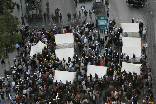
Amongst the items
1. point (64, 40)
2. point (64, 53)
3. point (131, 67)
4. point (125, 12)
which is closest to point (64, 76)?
point (64, 53)

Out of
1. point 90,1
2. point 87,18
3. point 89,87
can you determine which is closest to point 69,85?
point 89,87

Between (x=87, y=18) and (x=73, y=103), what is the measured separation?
25.0 meters

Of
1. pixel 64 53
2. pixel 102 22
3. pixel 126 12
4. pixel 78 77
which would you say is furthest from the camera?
pixel 126 12

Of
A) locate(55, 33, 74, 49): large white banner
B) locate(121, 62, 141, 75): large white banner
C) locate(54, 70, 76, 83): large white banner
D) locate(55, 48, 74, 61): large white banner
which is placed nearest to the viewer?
locate(54, 70, 76, 83): large white banner

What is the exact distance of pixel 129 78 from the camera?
56.2 m

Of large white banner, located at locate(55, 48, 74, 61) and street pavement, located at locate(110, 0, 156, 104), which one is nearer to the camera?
large white banner, located at locate(55, 48, 74, 61)

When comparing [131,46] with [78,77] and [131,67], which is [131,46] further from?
[78,77]

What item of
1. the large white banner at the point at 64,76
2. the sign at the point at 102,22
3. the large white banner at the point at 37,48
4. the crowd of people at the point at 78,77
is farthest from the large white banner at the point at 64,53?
the sign at the point at 102,22

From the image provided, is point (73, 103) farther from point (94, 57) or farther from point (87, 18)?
point (87, 18)

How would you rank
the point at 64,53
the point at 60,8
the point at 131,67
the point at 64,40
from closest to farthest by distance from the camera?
the point at 131,67, the point at 64,53, the point at 64,40, the point at 60,8

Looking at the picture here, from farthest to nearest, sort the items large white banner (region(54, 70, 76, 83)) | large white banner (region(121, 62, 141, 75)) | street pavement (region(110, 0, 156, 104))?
street pavement (region(110, 0, 156, 104)) < large white banner (region(121, 62, 141, 75)) < large white banner (region(54, 70, 76, 83))

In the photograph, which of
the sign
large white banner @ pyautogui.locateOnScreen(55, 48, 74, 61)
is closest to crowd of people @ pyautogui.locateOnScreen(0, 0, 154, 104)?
large white banner @ pyautogui.locateOnScreen(55, 48, 74, 61)

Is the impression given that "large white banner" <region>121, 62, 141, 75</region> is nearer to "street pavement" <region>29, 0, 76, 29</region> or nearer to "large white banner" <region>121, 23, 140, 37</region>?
"large white banner" <region>121, 23, 140, 37</region>

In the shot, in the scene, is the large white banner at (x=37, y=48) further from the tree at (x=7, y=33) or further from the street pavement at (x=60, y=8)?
the street pavement at (x=60, y=8)
